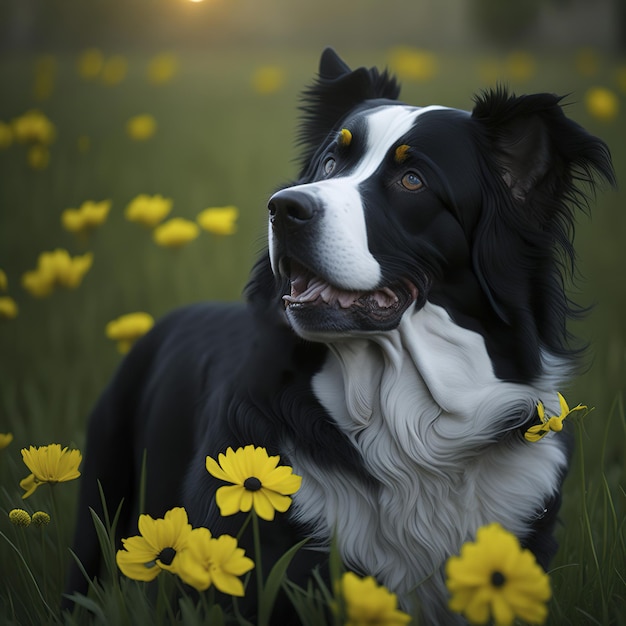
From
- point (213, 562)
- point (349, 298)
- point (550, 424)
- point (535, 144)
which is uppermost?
point (535, 144)

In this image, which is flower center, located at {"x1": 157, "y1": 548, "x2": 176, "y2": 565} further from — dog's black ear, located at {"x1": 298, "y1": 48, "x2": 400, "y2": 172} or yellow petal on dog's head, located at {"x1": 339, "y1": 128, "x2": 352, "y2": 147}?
dog's black ear, located at {"x1": 298, "y1": 48, "x2": 400, "y2": 172}

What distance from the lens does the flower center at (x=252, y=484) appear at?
170cm

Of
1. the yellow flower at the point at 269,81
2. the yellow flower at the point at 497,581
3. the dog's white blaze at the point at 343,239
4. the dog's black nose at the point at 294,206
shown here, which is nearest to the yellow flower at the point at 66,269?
the dog's white blaze at the point at 343,239

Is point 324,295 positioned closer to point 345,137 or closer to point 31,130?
point 345,137

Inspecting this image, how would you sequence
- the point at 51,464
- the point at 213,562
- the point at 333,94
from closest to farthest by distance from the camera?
the point at 213,562
the point at 51,464
the point at 333,94

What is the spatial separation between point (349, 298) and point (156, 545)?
2.69 ft

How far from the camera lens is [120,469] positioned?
300 cm

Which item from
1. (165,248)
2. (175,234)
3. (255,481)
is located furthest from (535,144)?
(165,248)

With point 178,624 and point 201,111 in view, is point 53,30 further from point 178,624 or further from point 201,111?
point 178,624

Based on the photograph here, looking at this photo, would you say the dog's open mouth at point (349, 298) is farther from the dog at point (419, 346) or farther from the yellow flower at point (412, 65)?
the yellow flower at point (412, 65)

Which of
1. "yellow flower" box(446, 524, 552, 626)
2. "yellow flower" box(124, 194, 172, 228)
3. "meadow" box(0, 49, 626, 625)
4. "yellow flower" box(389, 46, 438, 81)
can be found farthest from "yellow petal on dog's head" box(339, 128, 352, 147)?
"yellow flower" box(389, 46, 438, 81)

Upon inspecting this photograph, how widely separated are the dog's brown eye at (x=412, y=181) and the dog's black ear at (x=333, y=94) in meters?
0.57

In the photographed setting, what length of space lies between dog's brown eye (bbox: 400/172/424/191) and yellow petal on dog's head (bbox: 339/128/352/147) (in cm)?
23

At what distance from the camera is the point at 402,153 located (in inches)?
90.8
